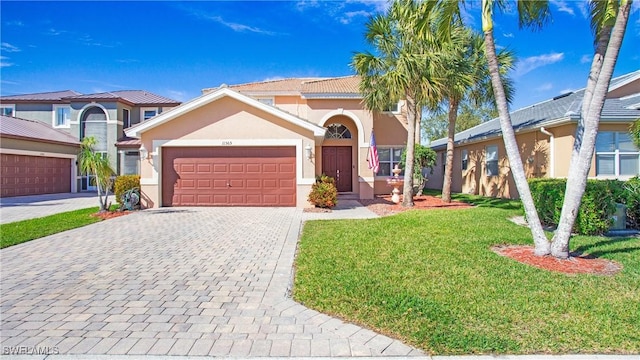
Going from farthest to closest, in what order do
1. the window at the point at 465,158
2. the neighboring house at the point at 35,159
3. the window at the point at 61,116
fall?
1. the window at the point at 61,116
2. the window at the point at 465,158
3. the neighboring house at the point at 35,159

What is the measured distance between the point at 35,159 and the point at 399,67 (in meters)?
22.7

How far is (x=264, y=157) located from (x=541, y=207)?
10.1 meters

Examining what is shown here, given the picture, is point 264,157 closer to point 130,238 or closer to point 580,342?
point 130,238

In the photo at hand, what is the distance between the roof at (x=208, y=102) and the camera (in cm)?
1352

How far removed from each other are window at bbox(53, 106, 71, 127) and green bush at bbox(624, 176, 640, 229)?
107 feet

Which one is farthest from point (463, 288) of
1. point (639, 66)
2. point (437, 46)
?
point (639, 66)

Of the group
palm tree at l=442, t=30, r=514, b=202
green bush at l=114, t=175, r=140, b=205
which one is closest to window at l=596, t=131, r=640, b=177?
palm tree at l=442, t=30, r=514, b=202

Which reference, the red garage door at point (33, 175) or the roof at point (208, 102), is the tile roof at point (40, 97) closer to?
the red garage door at point (33, 175)

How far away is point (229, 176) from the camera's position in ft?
46.2

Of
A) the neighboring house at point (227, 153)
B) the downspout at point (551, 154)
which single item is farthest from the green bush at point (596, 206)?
the neighboring house at point (227, 153)

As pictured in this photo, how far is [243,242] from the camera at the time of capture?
7.90m

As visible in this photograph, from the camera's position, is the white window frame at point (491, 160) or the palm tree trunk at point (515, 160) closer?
the palm tree trunk at point (515, 160)

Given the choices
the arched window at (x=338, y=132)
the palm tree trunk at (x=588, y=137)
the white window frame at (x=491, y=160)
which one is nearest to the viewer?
the palm tree trunk at (x=588, y=137)

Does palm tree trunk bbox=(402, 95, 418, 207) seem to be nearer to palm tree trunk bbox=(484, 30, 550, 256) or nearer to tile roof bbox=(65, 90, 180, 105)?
palm tree trunk bbox=(484, 30, 550, 256)
